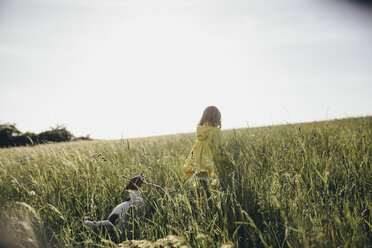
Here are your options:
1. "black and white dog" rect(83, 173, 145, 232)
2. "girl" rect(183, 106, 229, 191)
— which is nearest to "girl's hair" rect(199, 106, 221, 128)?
"girl" rect(183, 106, 229, 191)

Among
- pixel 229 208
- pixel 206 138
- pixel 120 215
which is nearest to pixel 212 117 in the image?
pixel 206 138

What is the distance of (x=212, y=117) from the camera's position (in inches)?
146

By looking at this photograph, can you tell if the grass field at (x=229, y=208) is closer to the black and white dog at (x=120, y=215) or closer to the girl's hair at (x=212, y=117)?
the black and white dog at (x=120, y=215)

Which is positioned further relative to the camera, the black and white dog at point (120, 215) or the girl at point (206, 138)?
the girl at point (206, 138)

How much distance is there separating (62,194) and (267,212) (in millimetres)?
2359

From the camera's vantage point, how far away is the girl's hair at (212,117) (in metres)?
3.68

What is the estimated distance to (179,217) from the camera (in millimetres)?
1476

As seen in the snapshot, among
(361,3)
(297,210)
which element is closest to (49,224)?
(297,210)

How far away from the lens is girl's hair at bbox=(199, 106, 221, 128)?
12.1ft

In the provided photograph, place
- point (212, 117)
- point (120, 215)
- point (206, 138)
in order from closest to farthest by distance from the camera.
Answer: point (120, 215) < point (206, 138) < point (212, 117)

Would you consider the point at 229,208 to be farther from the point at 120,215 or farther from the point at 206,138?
the point at 206,138

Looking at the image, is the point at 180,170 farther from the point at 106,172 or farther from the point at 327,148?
the point at 327,148

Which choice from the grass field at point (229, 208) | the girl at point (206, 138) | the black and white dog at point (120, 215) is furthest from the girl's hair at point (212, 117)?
the black and white dog at point (120, 215)

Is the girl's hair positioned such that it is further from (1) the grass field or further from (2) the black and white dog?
(2) the black and white dog
